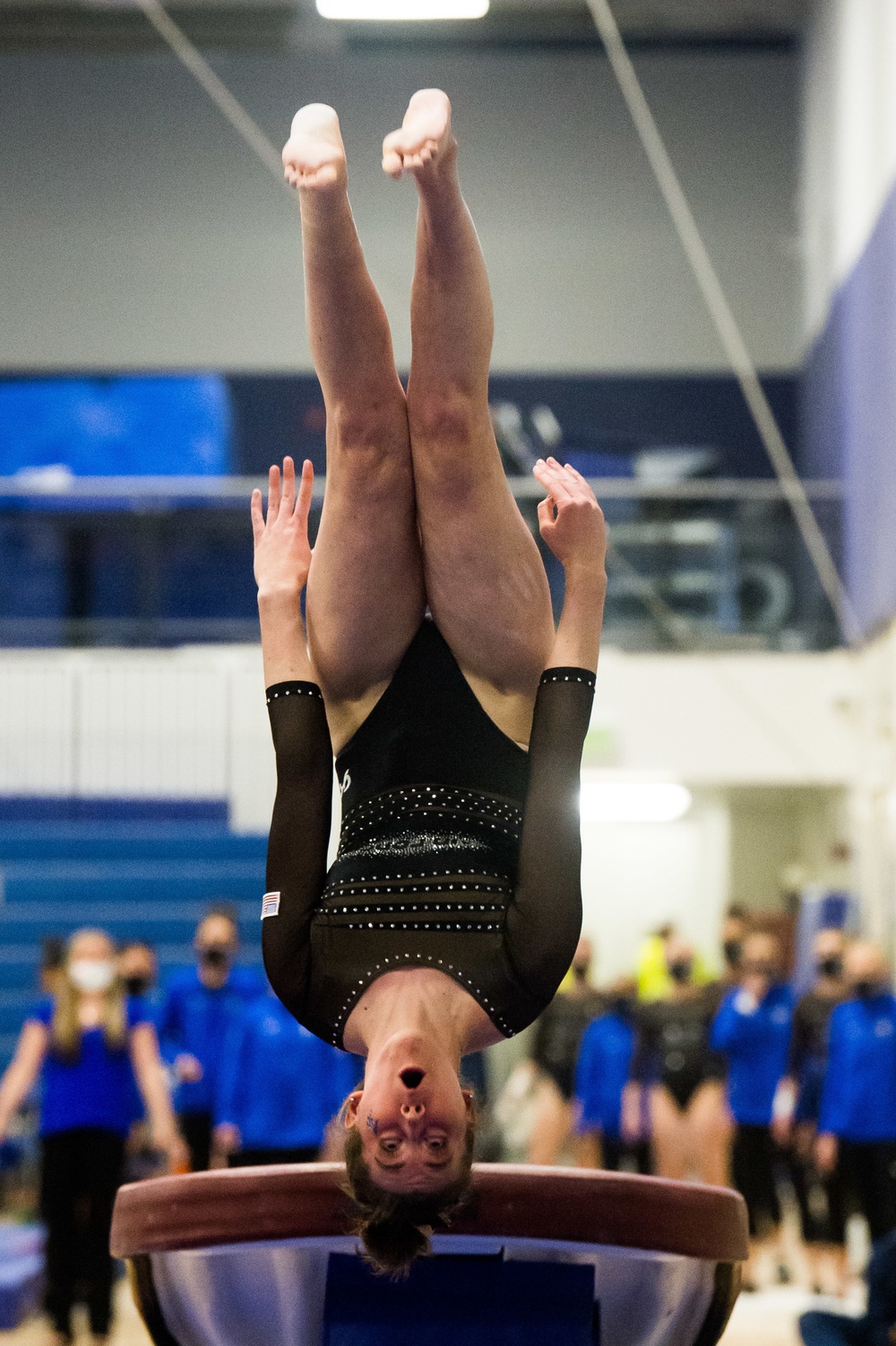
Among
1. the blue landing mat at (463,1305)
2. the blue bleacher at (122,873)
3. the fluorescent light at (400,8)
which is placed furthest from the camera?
the blue bleacher at (122,873)

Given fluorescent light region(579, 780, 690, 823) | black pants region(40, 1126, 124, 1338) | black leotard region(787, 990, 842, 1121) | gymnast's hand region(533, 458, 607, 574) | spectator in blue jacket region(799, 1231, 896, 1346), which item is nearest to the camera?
gymnast's hand region(533, 458, 607, 574)

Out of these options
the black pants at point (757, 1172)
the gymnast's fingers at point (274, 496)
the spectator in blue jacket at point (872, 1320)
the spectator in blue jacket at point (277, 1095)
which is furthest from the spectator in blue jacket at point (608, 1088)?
the gymnast's fingers at point (274, 496)

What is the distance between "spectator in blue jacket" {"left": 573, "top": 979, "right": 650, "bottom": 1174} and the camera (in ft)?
24.5

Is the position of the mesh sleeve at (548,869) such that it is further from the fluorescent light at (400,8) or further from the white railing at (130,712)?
the white railing at (130,712)

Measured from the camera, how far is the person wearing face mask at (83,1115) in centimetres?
541

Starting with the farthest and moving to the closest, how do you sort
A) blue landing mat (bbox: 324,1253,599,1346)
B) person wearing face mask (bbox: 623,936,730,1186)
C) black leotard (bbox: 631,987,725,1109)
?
1. black leotard (bbox: 631,987,725,1109)
2. person wearing face mask (bbox: 623,936,730,1186)
3. blue landing mat (bbox: 324,1253,599,1346)

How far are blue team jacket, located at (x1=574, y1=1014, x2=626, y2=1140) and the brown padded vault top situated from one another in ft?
17.2

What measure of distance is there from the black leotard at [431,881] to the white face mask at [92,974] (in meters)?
3.13

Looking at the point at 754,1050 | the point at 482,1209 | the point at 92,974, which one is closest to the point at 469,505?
the point at 482,1209

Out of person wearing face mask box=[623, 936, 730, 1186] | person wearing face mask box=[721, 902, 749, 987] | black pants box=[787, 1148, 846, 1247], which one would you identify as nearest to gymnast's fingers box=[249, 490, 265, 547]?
black pants box=[787, 1148, 846, 1247]

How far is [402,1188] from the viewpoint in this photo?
7.19 feet

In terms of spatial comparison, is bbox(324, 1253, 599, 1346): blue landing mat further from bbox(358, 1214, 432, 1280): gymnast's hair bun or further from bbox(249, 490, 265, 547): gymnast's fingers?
bbox(249, 490, 265, 547): gymnast's fingers

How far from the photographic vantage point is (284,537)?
105 inches

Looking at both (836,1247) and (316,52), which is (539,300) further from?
(836,1247)
